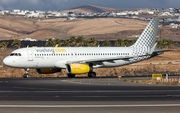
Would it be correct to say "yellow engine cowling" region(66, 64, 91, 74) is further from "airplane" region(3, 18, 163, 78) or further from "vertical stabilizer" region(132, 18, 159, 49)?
"vertical stabilizer" region(132, 18, 159, 49)

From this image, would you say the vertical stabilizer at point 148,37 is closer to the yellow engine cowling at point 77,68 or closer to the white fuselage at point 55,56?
the white fuselage at point 55,56

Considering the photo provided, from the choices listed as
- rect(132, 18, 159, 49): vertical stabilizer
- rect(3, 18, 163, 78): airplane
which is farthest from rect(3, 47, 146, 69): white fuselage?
rect(132, 18, 159, 49): vertical stabilizer

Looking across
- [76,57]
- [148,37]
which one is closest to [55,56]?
[76,57]

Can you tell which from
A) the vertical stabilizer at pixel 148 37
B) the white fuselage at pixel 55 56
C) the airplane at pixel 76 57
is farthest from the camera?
the vertical stabilizer at pixel 148 37

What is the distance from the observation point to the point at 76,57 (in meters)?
49.3

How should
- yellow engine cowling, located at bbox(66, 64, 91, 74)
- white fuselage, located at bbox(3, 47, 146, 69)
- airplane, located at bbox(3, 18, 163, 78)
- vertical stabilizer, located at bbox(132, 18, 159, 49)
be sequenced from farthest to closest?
vertical stabilizer, located at bbox(132, 18, 159, 49), airplane, located at bbox(3, 18, 163, 78), white fuselage, located at bbox(3, 47, 146, 69), yellow engine cowling, located at bbox(66, 64, 91, 74)

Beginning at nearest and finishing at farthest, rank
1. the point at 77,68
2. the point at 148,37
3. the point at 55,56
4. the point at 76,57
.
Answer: the point at 77,68 → the point at 55,56 → the point at 76,57 → the point at 148,37

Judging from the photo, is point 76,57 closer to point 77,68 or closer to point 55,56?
point 55,56

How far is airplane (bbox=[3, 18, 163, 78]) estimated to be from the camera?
46.2 meters

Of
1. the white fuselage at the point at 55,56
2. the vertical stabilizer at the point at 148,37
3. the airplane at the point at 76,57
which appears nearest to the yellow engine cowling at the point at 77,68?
the airplane at the point at 76,57

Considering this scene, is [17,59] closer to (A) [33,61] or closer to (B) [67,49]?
(A) [33,61]

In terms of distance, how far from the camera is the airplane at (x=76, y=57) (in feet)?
151

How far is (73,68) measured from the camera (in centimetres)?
4581

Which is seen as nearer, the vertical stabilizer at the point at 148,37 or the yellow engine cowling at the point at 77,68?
the yellow engine cowling at the point at 77,68
